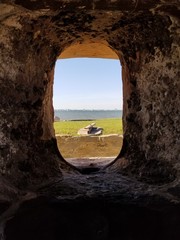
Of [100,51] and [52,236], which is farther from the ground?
[100,51]

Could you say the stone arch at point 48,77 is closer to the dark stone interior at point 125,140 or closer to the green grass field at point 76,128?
the dark stone interior at point 125,140

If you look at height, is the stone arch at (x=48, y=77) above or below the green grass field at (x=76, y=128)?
above

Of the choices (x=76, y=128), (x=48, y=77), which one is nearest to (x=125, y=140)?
(x=48, y=77)

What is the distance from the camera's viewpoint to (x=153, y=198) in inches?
43.8

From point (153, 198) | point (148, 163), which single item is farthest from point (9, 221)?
point (148, 163)

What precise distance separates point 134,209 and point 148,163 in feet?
0.93

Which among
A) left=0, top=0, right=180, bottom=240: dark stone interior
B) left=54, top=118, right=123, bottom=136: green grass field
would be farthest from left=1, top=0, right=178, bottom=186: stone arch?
left=54, top=118, right=123, bottom=136: green grass field

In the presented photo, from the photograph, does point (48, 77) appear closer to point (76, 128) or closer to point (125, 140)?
Answer: point (125, 140)

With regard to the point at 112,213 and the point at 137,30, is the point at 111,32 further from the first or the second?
the point at 112,213

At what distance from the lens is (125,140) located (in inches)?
60.0

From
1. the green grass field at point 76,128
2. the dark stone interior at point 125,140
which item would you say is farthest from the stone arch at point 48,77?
the green grass field at point 76,128

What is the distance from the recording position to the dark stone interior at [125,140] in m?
1.02

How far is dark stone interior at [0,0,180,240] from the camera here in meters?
1.02

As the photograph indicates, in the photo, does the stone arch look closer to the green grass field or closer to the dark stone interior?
the dark stone interior
